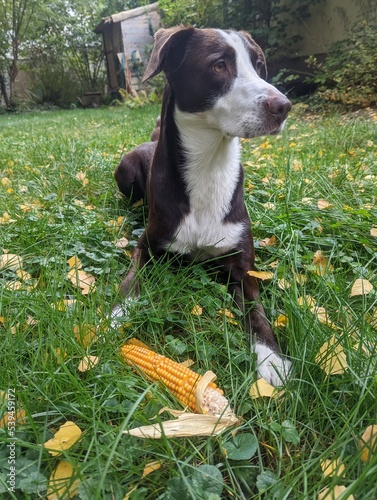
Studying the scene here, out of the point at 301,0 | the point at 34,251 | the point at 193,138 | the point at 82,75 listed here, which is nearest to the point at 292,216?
the point at 193,138

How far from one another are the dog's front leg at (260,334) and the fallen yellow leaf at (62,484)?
64 cm

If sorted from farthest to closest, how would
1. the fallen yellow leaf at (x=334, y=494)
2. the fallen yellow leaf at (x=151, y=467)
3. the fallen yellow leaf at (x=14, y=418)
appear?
the fallen yellow leaf at (x=14, y=418), the fallen yellow leaf at (x=151, y=467), the fallen yellow leaf at (x=334, y=494)

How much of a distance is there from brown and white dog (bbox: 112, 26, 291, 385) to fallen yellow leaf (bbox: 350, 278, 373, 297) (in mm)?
413

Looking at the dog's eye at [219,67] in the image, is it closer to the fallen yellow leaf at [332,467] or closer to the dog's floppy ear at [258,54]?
the dog's floppy ear at [258,54]

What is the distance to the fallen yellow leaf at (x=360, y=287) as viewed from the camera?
65.6 inches

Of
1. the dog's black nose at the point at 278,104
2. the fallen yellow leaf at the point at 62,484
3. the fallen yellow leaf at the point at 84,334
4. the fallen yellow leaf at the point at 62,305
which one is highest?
the dog's black nose at the point at 278,104

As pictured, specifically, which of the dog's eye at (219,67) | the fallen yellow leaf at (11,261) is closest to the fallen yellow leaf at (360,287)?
the dog's eye at (219,67)

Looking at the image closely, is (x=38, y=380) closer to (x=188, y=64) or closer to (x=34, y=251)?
(x=34, y=251)

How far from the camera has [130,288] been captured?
1.85m

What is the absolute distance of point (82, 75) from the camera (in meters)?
21.1

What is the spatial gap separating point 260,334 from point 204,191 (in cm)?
81

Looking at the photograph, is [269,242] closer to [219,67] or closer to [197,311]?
[197,311]

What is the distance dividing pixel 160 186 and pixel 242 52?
0.76 m

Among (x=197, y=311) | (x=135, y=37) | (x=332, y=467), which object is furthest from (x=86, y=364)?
(x=135, y=37)
